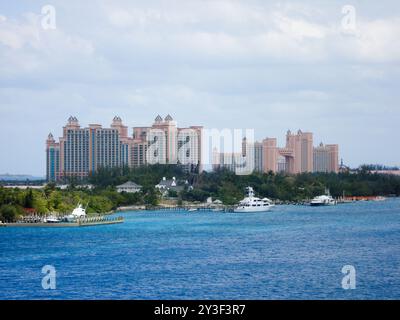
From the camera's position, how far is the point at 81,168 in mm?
21281

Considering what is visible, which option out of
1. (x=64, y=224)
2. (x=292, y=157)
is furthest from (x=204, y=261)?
(x=292, y=157)

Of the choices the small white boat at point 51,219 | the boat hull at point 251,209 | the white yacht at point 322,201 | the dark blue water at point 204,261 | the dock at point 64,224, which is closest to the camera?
the dark blue water at point 204,261

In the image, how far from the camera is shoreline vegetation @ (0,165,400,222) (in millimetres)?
16359

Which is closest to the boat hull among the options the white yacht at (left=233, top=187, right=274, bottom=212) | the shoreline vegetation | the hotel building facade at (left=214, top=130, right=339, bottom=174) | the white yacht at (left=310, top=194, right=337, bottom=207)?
→ the white yacht at (left=233, top=187, right=274, bottom=212)

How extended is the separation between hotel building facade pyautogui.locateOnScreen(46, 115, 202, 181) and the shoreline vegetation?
62 cm

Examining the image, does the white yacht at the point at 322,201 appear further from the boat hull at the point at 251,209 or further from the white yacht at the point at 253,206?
the boat hull at the point at 251,209

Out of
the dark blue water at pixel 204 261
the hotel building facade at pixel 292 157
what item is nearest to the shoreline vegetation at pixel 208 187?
the hotel building facade at pixel 292 157

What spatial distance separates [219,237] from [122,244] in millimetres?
1331

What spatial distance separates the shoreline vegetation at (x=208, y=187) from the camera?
1636 centimetres

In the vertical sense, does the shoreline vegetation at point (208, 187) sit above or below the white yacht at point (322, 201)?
above

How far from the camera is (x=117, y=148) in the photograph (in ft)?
70.4

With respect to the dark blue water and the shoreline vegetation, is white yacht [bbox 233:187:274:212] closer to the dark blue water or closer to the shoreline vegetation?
the shoreline vegetation

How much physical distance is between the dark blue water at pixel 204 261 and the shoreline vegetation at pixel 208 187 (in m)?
4.78
